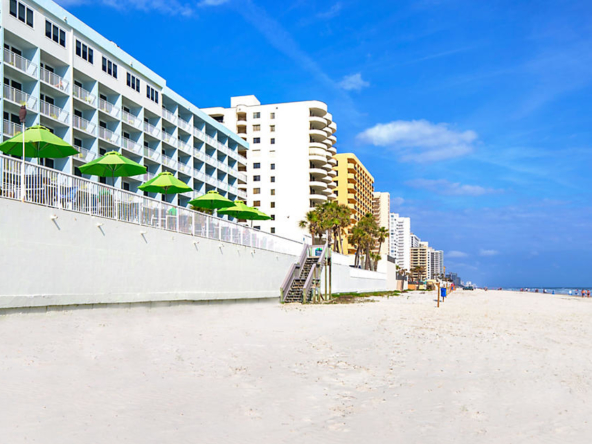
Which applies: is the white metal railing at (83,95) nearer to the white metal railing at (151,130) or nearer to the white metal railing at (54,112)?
the white metal railing at (54,112)

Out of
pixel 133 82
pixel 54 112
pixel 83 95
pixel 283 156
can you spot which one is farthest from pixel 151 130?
pixel 283 156

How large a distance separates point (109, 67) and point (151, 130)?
922 centimetres

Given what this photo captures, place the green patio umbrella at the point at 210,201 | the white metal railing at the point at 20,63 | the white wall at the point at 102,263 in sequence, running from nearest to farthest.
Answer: the white wall at the point at 102,263 < the green patio umbrella at the point at 210,201 < the white metal railing at the point at 20,63

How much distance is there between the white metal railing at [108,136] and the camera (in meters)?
47.5

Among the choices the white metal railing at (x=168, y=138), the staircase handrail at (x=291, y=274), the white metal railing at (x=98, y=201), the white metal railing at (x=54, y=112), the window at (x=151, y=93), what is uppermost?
the window at (x=151, y=93)

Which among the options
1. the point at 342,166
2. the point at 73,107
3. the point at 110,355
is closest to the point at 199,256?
the point at 110,355

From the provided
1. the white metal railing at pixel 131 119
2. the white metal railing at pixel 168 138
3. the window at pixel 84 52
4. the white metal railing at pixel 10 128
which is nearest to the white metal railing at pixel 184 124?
the white metal railing at pixel 168 138

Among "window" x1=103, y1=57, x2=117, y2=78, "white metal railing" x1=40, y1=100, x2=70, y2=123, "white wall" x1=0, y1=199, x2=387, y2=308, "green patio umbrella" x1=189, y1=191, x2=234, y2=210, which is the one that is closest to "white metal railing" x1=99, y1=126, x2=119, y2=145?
"white metal railing" x1=40, y1=100, x2=70, y2=123

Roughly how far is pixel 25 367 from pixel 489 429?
808cm

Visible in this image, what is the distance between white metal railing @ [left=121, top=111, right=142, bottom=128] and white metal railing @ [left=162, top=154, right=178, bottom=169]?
560cm

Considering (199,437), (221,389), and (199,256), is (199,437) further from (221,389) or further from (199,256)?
(199,256)

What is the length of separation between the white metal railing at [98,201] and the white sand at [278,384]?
3.44m

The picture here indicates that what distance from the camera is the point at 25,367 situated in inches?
→ 373

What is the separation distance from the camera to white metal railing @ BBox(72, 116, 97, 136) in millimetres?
44081
